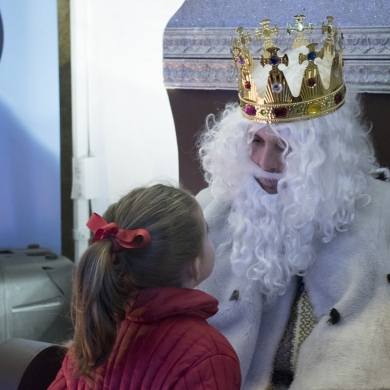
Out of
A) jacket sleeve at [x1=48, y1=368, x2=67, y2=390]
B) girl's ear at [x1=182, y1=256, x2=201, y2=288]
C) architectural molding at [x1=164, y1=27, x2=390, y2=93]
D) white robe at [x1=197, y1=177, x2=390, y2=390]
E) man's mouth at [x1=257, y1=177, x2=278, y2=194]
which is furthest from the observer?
architectural molding at [x1=164, y1=27, x2=390, y2=93]

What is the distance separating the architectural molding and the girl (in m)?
1.17

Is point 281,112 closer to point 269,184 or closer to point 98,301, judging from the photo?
point 269,184

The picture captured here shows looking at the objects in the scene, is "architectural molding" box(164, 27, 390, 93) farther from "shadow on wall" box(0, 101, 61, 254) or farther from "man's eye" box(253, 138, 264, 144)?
"shadow on wall" box(0, 101, 61, 254)

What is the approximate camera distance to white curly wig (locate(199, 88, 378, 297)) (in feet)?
6.69

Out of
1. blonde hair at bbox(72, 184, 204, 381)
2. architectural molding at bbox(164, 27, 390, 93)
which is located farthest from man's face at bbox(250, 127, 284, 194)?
blonde hair at bbox(72, 184, 204, 381)

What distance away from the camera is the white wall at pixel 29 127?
313 cm

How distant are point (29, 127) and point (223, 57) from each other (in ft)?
3.70

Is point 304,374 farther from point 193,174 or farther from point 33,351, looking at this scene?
point 193,174

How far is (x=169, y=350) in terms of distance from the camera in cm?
138

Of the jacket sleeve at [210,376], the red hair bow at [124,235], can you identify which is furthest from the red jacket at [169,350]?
the red hair bow at [124,235]

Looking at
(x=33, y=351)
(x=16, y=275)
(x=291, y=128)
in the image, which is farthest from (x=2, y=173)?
(x=291, y=128)

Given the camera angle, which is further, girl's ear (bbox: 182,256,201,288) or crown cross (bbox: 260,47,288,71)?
crown cross (bbox: 260,47,288,71)

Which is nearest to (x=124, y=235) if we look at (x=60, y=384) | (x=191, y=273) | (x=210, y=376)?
(x=191, y=273)

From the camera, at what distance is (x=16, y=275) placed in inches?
109
